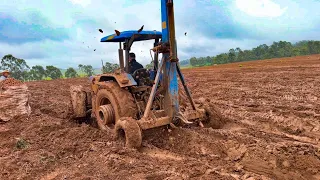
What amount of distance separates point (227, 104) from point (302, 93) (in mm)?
2778

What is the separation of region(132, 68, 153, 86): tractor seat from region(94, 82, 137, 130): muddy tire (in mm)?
438

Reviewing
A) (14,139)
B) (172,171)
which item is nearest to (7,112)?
(14,139)

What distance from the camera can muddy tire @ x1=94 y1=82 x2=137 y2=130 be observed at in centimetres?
584

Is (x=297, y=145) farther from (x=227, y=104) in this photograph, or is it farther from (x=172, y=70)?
(x=227, y=104)

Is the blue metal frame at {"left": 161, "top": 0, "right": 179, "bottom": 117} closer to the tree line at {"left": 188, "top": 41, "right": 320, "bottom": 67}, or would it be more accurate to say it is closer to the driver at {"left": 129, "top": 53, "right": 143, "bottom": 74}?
the driver at {"left": 129, "top": 53, "right": 143, "bottom": 74}

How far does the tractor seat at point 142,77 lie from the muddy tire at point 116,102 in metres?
0.44

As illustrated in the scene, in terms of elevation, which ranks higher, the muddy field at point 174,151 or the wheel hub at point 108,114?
the wheel hub at point 108,114

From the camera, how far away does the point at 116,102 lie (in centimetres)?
597

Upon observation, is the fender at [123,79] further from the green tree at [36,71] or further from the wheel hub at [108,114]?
the green tree at [36,71]

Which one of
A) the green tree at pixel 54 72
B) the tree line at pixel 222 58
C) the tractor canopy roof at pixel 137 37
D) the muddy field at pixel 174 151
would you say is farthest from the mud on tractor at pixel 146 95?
the green tree at pixel 54 72

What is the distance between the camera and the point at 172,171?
4.23 m

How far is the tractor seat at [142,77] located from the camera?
6.37 metres

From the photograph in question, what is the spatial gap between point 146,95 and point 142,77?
1.31 ft

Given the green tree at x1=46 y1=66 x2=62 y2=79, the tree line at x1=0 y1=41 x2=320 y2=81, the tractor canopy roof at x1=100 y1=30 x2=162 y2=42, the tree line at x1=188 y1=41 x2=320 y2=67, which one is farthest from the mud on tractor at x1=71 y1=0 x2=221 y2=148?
the tree line at x1=188 y1=41 x2=320 y2=67
